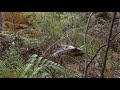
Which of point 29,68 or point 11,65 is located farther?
point 11,65

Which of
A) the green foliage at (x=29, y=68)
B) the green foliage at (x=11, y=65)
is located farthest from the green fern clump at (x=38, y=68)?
the green foliage at (x=11, y=65)

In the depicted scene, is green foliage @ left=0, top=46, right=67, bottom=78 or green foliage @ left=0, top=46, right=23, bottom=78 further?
green foliage @ left=0, top=46, right=23, bottom=78

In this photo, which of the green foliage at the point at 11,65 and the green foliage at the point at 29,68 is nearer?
the green foliage at the point at 29,68

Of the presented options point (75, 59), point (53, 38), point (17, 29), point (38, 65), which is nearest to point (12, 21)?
point (17, 29)

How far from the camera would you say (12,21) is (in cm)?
488

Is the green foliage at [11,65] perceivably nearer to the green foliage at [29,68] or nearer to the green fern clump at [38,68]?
the green foliage at [29,68]

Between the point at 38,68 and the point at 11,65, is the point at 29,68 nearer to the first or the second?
the point at 38,68

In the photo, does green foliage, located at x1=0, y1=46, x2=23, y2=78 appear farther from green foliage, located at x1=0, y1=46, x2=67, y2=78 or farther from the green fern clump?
the green fern clump

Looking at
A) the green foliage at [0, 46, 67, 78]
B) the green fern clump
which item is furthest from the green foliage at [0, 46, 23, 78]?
the green fern clump

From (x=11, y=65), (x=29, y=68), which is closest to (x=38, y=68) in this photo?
(x=29, y=68)
